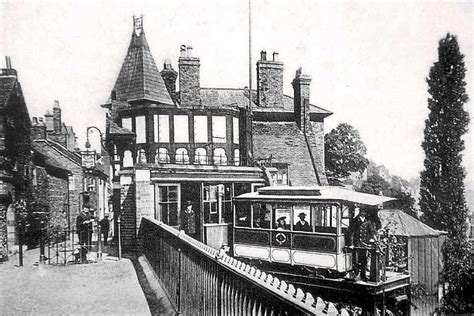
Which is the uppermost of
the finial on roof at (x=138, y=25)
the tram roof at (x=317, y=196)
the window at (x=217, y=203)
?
the finial on roof at (x=138, y=25)

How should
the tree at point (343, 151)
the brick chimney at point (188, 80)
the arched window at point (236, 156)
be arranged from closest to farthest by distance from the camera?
the arched window at point (236, 156)
the brick chimney at point (188, 80)
the tree at point (343, 151)

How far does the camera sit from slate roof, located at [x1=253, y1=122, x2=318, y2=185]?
26.9m

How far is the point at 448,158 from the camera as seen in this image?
18.4 m

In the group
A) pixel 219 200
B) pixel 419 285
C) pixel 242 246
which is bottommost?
pixel 419 285

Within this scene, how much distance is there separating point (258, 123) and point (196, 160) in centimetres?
742

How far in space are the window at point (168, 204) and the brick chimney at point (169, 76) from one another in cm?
1374

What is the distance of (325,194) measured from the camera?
10945mm

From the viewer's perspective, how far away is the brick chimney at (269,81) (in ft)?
93.4

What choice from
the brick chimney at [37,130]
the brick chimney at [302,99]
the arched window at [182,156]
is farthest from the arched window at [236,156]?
the brick chimney at [37,130]

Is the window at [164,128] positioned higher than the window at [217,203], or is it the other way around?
the window at [164,128]

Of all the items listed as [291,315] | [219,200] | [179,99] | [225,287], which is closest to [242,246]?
[219,200]

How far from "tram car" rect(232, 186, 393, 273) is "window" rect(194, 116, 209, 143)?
961cm

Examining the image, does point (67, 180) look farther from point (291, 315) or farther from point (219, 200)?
point (291, 315)

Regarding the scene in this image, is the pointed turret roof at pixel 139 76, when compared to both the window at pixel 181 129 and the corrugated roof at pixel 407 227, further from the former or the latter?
the corrugated roof at pixel 407 227
